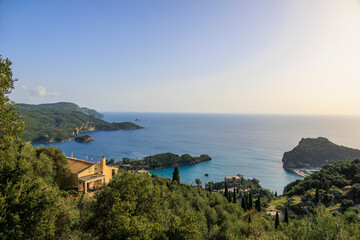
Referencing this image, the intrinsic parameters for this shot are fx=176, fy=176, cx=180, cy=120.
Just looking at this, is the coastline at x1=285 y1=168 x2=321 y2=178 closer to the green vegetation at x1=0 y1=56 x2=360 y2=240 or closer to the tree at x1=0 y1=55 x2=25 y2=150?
the green vegetation at x1=0 y1=56 x2=360 y2=240

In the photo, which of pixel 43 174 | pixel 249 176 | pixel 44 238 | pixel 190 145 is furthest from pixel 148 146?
pixel 44 238

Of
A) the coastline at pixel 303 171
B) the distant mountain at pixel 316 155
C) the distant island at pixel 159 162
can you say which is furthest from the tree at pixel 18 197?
the distant mountain at pixel 316 155

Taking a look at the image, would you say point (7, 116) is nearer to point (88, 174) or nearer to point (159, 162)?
point (88, 174)

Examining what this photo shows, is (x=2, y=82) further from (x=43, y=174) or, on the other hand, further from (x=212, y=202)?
(x=212, y=202)

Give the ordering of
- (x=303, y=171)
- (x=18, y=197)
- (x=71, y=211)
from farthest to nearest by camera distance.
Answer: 1. (x=303, y=171)
2. (x=71, y=211)
3. (x=18, y=197)

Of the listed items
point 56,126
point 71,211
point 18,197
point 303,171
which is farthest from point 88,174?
point 56,126

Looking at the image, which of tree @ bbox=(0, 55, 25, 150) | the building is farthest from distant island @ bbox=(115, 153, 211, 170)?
tree @ bbox=(0, 55, 25, 150)
